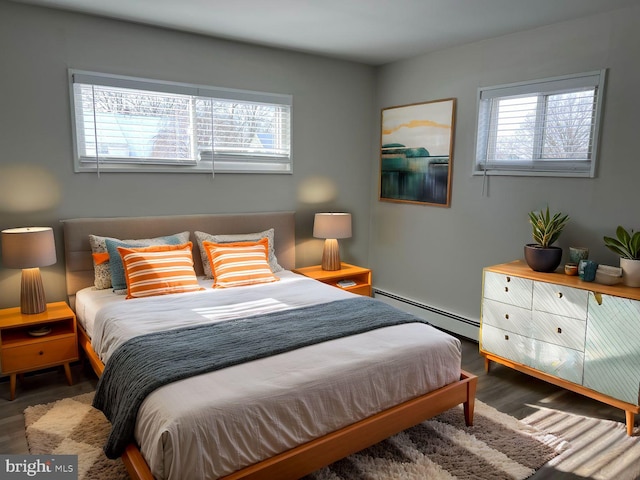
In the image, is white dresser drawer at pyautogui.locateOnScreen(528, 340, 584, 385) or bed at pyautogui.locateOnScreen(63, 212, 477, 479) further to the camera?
white dresser drawer at pyautogui.locateOnScreen(528, 340, 584, 385)

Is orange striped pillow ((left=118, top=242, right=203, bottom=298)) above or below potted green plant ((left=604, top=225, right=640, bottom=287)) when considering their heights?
below

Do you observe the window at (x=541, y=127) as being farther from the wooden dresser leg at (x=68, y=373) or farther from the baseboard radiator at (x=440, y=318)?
the wooden dresser leg at (x=68, y=373)

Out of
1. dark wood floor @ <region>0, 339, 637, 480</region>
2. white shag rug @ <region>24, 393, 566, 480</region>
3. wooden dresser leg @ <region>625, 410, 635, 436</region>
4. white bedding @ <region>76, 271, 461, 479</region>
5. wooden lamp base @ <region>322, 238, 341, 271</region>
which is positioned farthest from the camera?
wooden lamp base @ <region>322, 238, 341, 271</region>

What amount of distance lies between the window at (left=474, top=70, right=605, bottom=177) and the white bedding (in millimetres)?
1652

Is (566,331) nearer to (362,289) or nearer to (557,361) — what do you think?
(557,361)

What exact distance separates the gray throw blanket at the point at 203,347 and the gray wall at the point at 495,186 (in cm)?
139

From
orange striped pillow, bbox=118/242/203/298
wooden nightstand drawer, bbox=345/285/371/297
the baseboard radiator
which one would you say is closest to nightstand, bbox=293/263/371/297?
wooden nightstand drawer, bbox=345/285/371/297

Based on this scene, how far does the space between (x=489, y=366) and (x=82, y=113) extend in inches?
139

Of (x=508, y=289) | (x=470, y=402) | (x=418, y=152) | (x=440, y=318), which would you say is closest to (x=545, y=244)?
(x=508, y=289)

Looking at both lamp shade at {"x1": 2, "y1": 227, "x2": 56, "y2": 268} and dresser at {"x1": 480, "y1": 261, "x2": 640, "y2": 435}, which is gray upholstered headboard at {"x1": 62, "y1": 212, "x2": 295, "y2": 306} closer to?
lamp shade at {"x1": 2, "y1": 227, "x2": 56, "y2": 268}

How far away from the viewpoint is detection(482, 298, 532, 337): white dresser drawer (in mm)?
3113

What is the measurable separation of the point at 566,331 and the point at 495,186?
1299 mm

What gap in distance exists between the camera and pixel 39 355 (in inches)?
117

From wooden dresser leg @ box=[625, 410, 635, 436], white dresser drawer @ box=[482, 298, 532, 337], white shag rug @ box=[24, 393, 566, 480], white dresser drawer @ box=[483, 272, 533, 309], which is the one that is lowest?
white shag rug @ box=[24, 393, 566, 480]
